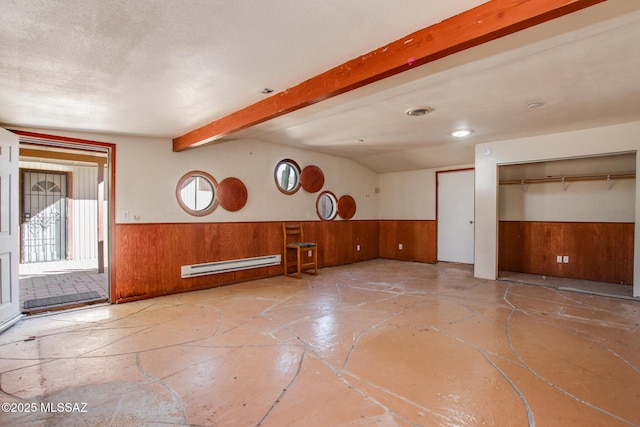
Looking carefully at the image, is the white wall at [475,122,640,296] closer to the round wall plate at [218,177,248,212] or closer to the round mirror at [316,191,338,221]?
the round mirror at [316,191,338,221]

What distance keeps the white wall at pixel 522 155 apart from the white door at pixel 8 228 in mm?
6118

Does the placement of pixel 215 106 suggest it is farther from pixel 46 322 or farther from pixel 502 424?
pixel 502 424

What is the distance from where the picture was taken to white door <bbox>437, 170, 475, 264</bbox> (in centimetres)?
648

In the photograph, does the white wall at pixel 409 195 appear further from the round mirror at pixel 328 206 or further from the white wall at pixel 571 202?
the round mirror at pixel 328 206

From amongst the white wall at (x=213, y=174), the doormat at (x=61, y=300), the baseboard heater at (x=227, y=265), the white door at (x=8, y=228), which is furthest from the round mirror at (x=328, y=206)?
the white door at (x=8, y=228)

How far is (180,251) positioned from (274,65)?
3187mm

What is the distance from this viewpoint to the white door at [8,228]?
305 centimetres

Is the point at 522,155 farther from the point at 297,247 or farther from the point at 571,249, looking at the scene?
the point at 297,247

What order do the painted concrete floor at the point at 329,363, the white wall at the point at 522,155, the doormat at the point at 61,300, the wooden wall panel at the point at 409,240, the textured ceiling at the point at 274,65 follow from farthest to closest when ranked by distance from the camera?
the wooden wall panel at the point at 409,240 → the white wall at the point at 522,155 → the doormat at the point at 61,300 → the painted concrete floor at the point at 329,363 → the textured ceiling at the point at 274,65

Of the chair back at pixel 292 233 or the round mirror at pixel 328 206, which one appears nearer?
the chair back at pixel 292 233

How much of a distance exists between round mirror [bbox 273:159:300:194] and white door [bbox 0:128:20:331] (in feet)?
10.8

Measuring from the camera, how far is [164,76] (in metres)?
2.27

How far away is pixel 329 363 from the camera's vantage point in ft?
7.63

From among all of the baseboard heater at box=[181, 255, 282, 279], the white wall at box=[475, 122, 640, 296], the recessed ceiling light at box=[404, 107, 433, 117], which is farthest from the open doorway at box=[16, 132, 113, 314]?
the white wall at box=[475, 122, 640, 296]
